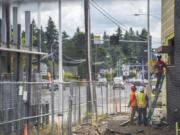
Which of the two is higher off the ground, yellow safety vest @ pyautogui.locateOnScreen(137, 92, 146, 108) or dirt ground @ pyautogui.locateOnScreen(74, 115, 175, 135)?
yellow safety vest @ pyautogui.locateOnScreen(137, 92, 146, 108)

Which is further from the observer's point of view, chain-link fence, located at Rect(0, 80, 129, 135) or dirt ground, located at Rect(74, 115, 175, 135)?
dirt ground, located at Rect(74, 115, 175, 135)

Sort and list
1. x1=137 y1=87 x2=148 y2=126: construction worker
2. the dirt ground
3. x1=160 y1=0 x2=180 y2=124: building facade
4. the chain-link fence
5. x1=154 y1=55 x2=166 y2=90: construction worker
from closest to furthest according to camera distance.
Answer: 1. the chain-link fence
2. x1=160 y1=0 x2=180 y2=124: building facade
3. the dirt ground
4. x1=154 y1=55 x2=166 y2=90: construction worker
5. x1=137 y1=87 x2=148 y2=126: construction worker

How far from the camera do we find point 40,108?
17734 millimetres

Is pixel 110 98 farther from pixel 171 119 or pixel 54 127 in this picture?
pixel 54 127

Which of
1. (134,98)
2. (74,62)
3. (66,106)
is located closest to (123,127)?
(134,98)

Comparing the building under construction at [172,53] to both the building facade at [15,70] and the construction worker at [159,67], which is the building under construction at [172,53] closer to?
the construction worker at [159,67]

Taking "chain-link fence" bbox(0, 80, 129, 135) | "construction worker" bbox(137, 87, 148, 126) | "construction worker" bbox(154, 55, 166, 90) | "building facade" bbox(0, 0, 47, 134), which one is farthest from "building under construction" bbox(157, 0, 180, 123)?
"building facade" bbox(0, 0, 47, 134)

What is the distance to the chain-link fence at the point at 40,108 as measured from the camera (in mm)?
14672

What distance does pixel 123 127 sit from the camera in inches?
1030

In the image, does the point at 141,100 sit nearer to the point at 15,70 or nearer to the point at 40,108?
the point at 15,70

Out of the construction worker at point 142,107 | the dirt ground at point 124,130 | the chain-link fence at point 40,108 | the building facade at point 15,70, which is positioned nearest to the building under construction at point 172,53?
the dirt ground at point 124,130

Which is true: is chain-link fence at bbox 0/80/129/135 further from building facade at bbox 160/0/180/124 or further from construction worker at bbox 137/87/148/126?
building facade at bbox 160/0/180/124

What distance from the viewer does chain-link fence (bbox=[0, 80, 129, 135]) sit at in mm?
14672

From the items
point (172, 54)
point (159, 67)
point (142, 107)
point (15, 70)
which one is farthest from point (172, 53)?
point (15, 70)
